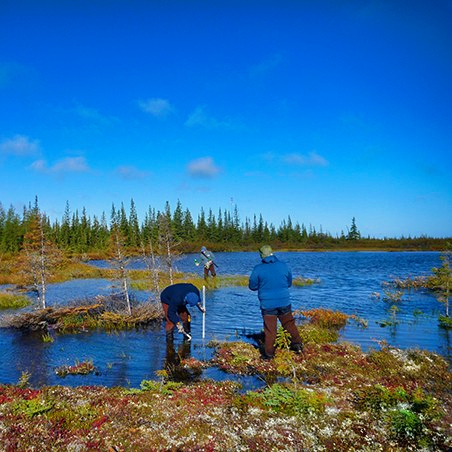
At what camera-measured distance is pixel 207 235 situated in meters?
132

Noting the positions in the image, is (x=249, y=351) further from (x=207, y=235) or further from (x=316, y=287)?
(x=207, y=235)

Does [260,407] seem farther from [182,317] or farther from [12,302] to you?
[12,302]

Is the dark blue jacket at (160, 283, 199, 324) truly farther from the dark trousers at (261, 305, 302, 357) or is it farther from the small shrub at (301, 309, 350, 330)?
the small shrub at (301, 309, 350, 330)

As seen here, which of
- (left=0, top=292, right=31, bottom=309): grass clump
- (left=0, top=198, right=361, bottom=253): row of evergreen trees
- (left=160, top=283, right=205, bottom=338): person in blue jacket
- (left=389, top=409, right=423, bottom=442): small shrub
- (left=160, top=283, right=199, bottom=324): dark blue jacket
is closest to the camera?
(left=389, top=409, right=423, bottom=442): small shrub

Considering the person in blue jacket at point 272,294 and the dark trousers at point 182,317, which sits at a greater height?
the person in blue jacket at point 272,294

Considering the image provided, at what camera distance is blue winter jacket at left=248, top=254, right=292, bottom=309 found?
10749mm

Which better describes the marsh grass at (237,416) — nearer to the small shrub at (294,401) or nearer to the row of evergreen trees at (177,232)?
the small shrub at (294,401)

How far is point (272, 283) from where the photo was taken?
35.4ft

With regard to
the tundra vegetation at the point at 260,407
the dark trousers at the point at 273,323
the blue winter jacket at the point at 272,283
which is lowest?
the tundra vegetation at the point at 260,407

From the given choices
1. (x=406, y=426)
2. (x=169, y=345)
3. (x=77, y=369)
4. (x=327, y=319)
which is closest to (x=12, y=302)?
(x=169, y=345)

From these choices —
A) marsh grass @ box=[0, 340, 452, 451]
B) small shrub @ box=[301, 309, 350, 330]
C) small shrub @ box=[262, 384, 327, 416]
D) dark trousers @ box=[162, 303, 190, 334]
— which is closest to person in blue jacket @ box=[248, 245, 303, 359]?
marsh grass @ box=[0, 340, 452, 451]

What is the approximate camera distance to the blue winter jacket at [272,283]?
1075 cm

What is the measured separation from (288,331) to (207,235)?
121454mm

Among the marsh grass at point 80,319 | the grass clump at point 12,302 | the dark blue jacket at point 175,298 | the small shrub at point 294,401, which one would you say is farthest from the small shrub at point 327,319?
the grass clump at point 12,302
